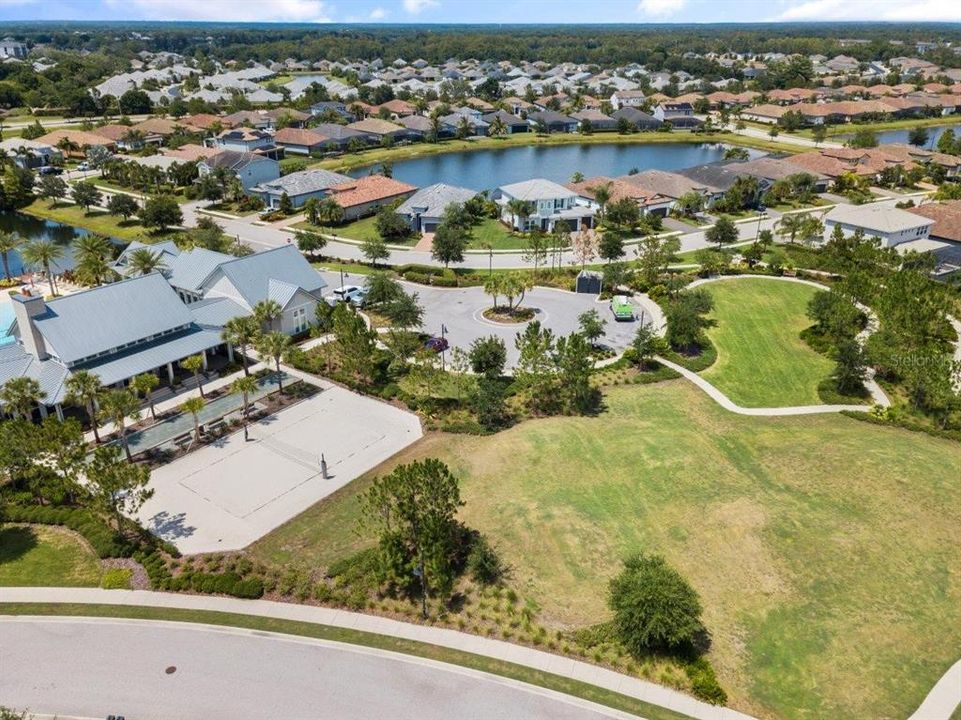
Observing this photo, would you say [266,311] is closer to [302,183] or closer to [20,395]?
[20,395]

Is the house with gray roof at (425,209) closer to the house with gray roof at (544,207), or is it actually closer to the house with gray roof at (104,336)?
the house with gray roof at (544,207)

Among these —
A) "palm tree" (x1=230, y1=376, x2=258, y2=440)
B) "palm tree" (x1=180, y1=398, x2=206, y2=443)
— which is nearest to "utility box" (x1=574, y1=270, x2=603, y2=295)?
"palm tree" (x1=230, y1=376, x2=258, y2=440)

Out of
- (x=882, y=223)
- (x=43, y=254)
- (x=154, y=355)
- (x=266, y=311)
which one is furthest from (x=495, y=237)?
(x=43, y=254)

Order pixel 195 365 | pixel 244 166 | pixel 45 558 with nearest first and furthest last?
1. pixel 45 558
2. pixel 195 365
3. pixel 244 166

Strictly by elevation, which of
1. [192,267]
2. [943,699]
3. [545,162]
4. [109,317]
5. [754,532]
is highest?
[109,317]

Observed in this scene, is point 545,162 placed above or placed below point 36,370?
below

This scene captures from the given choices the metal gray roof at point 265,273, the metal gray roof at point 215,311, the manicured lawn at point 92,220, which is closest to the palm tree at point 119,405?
the metal gray roof at point 215,311
